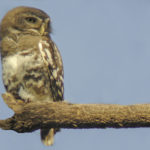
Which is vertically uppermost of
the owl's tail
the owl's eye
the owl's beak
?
the owl's eye

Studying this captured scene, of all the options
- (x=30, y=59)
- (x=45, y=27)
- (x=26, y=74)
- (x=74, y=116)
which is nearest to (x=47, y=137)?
(x=26, y=74)

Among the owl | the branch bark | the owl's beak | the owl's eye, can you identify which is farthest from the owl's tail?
the owl's eye

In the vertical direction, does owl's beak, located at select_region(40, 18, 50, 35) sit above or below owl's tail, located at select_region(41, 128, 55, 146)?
above

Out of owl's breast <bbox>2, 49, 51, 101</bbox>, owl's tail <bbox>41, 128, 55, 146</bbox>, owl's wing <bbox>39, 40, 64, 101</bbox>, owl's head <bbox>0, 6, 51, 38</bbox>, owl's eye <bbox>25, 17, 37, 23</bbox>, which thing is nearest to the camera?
owl's breast <bbox>2, 49, 51, 101</bbox>

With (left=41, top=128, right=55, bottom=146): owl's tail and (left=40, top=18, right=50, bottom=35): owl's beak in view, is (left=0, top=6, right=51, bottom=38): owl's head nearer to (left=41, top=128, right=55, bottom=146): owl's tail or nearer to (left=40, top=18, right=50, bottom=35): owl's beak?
(left=40, top=18, right=50, bottom=35): owl's beak

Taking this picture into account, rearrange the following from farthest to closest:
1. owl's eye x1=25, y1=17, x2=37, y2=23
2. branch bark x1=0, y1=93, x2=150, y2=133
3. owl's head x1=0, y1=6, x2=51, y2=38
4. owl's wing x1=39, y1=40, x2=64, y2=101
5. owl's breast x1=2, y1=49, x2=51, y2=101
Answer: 1. owl's eye x1=25, y1=17, x2=37, y2=23
2. owl's head x1=0, y1=6, x2=51, y2=38
3. owl's wing x1=39, y1=40, x2=64, y2=101
4. owl's breast x1=2, y1=49, x2=51, y2=101
5. branch bark x1=0, y1=93, x2=150, y2=133

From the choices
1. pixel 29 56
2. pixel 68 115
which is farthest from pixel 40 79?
pixel 68 115

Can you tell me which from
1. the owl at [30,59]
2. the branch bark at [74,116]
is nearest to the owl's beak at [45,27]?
the owl at [30,59]

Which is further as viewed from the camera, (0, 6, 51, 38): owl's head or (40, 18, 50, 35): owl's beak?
(40, 18, 50, 35): owl's beak

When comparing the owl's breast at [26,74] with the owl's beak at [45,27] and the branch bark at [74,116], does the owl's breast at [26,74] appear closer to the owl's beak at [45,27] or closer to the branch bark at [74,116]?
the owl's beak at [45,27]
